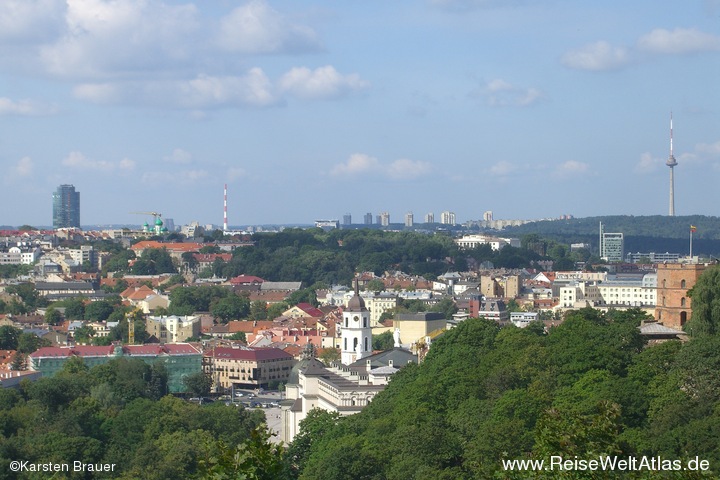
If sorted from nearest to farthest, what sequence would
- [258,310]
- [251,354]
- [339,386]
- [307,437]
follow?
[307,437] < [339,386] < [251,354] < [258,310]

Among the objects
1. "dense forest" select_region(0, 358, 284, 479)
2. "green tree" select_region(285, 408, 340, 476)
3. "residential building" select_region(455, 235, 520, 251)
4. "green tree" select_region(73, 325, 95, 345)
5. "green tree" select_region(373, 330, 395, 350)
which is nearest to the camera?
"dense forest" select_region(0, 358, 284, 479)

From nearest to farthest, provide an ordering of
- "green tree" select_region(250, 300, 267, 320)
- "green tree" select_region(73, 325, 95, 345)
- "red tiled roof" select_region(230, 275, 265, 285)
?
"green tree" select_region(73, 325, 95, 345) → "green tree" select_region(250, 300, 267, 320) → "red tiled roof" select_region(230, 275, 265, 285)

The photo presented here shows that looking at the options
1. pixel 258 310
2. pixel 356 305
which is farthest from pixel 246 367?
pixel 258 310

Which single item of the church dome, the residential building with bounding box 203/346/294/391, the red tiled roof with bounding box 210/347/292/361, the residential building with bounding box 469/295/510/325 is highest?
the church dome

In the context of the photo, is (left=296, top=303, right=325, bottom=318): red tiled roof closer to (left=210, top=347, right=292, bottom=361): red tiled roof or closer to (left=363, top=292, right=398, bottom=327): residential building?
(left=363, top=292, right=398, bottom=327): residential building

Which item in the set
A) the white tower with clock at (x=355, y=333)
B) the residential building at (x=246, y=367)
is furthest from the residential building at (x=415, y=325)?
the white tower with clock at (x=355, y=333)

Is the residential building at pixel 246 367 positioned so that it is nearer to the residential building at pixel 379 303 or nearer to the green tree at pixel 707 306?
Result: the residential building at pixel 379 303

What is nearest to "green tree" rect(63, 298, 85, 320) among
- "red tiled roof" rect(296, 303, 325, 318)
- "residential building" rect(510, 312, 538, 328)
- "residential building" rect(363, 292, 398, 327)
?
"red tiled roof" rect(296, 303, 325, 318)

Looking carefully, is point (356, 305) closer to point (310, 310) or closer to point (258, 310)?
point (310, 310)
